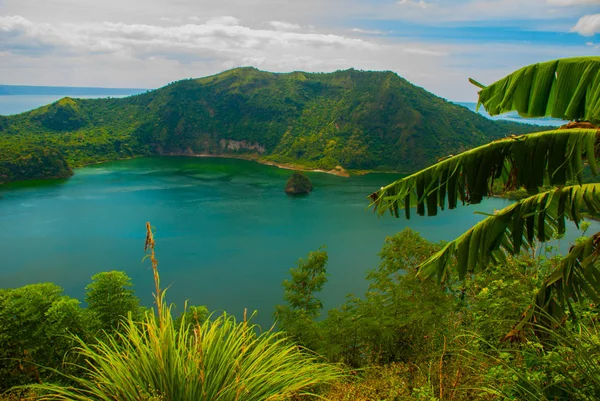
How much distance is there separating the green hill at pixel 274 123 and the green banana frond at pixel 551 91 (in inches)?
1928

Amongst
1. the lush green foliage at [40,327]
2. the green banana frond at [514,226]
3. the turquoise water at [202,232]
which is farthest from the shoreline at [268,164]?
the green banana frond at [514,226]

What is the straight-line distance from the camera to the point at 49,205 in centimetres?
3294

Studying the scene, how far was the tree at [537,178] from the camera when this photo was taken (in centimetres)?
236

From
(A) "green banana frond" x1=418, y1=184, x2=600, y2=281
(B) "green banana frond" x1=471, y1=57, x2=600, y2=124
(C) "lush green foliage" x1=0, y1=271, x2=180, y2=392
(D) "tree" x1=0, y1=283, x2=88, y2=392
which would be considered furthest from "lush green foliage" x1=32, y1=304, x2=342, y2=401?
(D) "tree" x1=0, y1=283, x2=88, y2=392

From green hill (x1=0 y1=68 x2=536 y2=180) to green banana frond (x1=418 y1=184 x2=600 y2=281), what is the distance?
49.0 metres

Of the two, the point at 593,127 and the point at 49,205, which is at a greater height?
the point at 593,127

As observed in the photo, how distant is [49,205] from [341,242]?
22.9m

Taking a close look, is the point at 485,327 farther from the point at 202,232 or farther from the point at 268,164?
the point at 268,164

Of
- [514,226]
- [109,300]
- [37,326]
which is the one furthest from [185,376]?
[109,300]

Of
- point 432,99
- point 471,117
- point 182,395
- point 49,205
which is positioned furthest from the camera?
point 432,99

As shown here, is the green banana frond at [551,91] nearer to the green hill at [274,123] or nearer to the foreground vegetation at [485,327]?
the foreground vegetation at [485,327]

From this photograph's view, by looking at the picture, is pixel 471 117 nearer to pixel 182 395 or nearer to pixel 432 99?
pixel 432 99

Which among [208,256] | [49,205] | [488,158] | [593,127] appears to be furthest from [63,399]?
[49,205]

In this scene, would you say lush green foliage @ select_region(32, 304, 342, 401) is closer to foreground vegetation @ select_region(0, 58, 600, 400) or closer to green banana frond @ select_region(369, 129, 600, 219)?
foreground vegetation @ select_region(0, 58, 600, 400)
